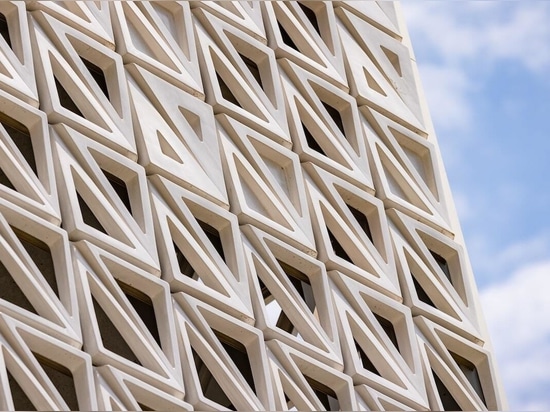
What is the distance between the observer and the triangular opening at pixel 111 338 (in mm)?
13719

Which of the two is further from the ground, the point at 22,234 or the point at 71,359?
the point at 22,234

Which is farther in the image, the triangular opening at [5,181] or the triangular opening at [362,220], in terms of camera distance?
the triangular opening at [362,220]

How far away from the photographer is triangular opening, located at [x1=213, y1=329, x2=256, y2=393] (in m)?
14.0

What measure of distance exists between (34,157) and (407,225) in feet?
13.8

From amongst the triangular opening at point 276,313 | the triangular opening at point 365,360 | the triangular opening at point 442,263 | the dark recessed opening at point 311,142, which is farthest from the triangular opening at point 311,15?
the triangular opening at point 365,360

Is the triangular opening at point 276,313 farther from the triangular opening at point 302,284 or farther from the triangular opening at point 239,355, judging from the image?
the triangular opening at point 239,355

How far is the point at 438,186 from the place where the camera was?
16.3 meters

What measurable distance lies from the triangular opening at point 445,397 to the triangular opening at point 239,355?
2122 mm

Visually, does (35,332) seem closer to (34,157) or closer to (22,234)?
(22,234)

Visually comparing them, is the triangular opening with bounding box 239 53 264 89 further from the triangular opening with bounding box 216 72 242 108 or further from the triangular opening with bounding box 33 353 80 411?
the triangular opening with bounding box 33 353 80 411

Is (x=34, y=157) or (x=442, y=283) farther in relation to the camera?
(x=442, y=283)

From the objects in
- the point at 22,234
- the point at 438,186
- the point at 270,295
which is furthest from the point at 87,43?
the point at 438,186

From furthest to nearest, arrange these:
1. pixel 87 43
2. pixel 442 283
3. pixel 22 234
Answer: pixel 442 283
pixel 87 43
pixel 22 234

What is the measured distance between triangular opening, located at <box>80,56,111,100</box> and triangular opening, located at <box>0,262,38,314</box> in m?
2.39
